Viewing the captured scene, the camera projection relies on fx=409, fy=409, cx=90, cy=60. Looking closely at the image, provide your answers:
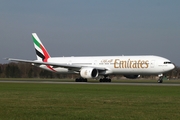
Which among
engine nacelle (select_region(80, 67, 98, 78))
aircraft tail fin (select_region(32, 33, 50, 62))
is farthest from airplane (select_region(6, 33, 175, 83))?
aircraft tail fin (select_region(32, 33, 50, 62))

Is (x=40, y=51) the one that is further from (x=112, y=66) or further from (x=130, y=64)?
(x=130, y=64)

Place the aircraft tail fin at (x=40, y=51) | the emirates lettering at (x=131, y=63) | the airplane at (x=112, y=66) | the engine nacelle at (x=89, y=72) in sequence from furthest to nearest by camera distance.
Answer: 1. the aircraft tail fin at (x=40, y=51)
2. the engine nacelle at (x=89, y=72)
3. the emirates lettering at (x=131, y=63)
4. the airplane at (x=112, y=66)

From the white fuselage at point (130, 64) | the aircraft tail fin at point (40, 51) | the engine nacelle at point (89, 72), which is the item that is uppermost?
the aircraft tail fin at point (40, 51)

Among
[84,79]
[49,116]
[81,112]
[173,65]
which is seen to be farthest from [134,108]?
[84,79]

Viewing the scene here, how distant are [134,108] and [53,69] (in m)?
49.9

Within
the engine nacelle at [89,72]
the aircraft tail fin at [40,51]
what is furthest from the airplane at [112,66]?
the aircraft tail fin at [40,51]

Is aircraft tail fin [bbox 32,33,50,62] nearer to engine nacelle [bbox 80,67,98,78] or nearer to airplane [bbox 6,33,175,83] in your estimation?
airplane [bbox 6,33,175,83]

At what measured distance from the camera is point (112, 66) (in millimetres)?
58094

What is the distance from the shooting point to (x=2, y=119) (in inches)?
548

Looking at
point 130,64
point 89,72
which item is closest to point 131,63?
point 130,64

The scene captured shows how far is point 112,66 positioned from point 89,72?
3.50 meters

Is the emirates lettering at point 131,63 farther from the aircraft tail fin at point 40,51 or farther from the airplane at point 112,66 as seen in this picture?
the aircraft tail fin at point 40,51

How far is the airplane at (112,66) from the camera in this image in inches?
2149

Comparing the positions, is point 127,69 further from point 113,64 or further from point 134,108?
point 134,108
